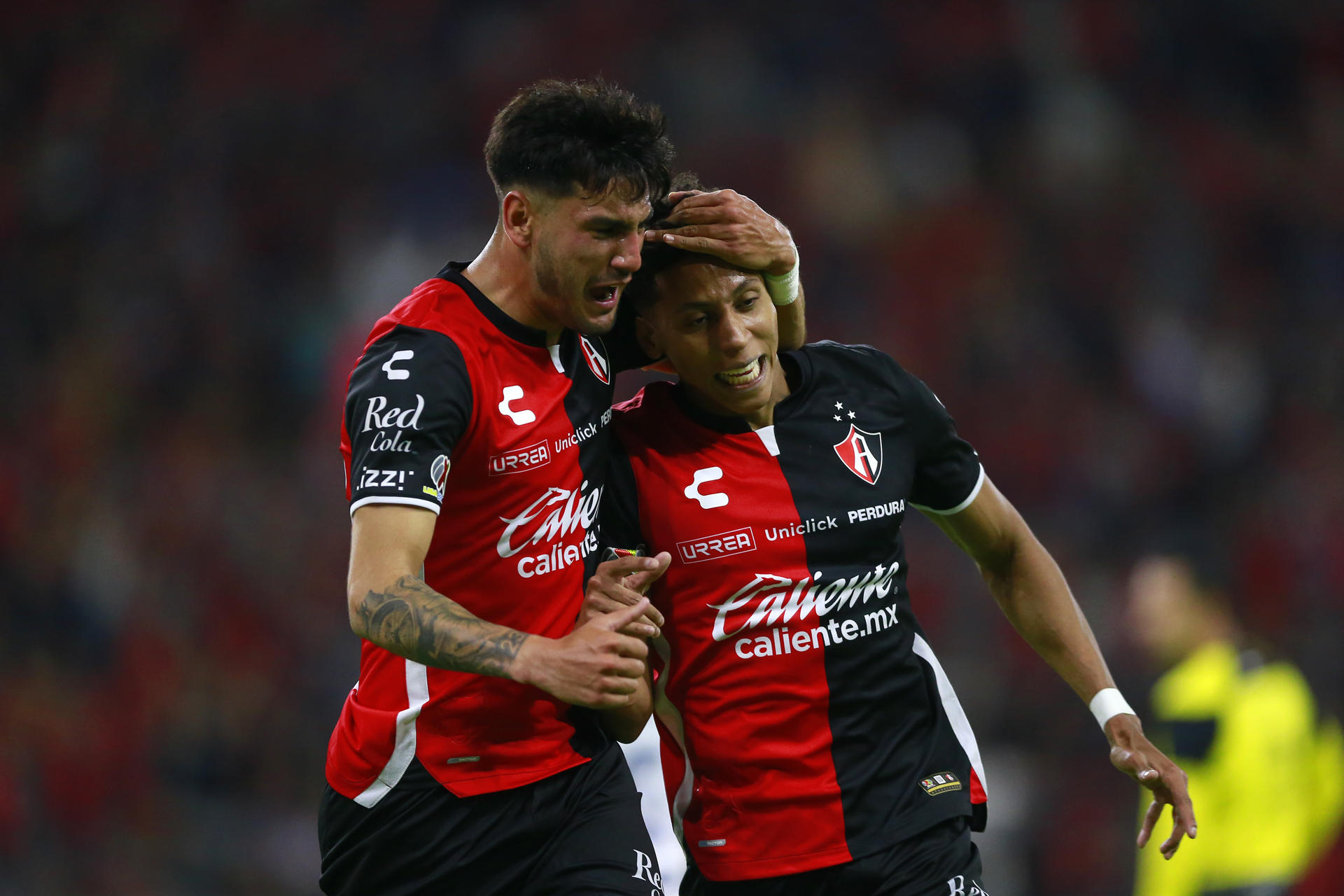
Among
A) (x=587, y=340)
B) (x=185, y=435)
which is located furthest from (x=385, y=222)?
(x=587, y=340)

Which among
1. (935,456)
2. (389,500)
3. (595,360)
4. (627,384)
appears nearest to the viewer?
(389,500)

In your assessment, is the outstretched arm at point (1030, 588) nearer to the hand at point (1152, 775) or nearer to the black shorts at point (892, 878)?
the hand at point (1152, 775)

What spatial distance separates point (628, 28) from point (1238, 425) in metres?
5.81

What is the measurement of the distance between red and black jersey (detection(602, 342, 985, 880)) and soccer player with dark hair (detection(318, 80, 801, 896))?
0.65 ft

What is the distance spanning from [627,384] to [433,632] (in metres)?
7.06

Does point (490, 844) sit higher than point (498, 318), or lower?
lower

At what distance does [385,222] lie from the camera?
430 inches

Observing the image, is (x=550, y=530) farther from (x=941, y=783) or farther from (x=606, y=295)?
(x=941, y=783)

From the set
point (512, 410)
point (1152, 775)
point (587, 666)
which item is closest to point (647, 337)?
point (512, 410)

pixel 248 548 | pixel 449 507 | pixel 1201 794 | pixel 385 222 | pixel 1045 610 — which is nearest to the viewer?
pixel 449 507

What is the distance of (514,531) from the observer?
3.07 m

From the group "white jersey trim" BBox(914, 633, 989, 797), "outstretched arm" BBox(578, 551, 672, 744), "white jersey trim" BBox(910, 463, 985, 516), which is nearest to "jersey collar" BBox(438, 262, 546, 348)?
"outstretched arm" BBox(578, 551, 672, 744)

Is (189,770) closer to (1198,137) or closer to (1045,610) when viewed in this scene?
(1045,610)

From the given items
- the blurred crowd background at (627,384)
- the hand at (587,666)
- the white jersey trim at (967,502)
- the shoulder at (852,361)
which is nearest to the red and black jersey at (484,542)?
the hand at (587,666)
